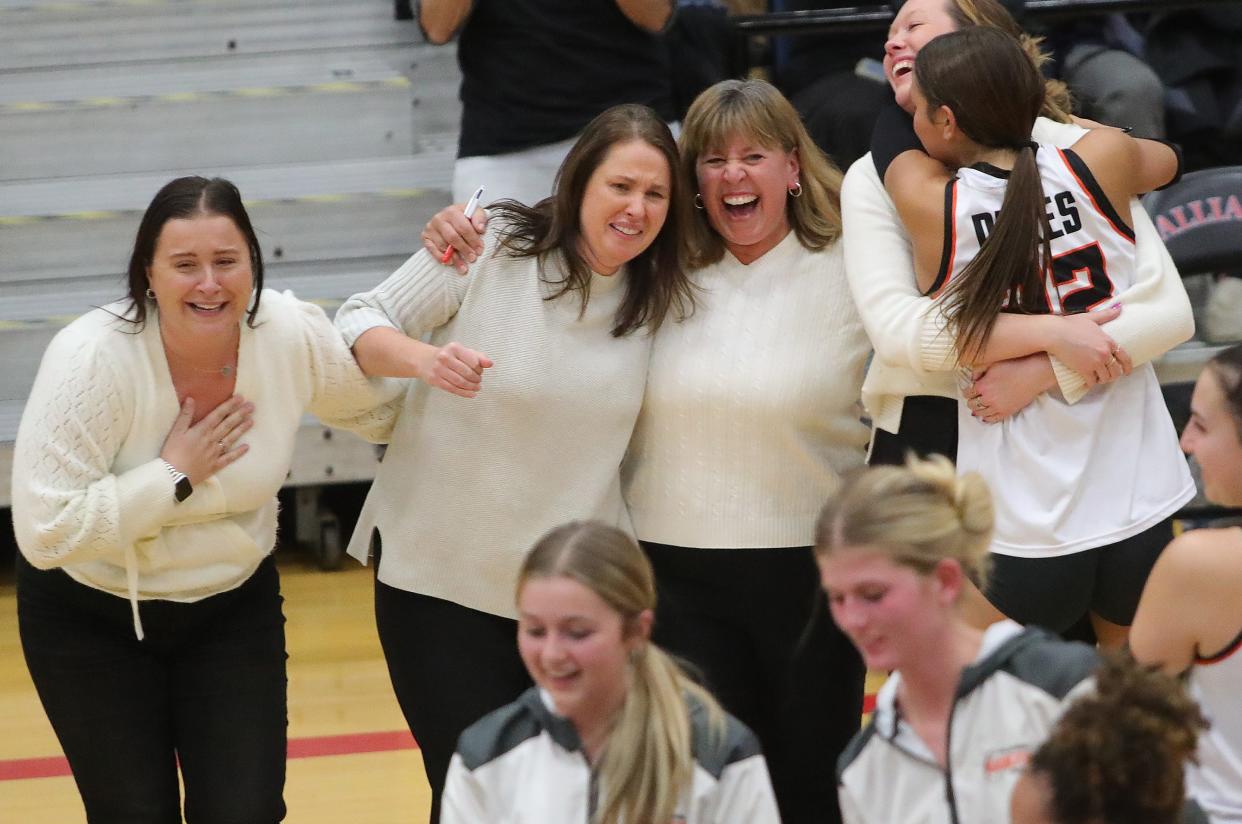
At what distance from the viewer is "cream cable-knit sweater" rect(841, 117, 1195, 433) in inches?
105

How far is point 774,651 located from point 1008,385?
2.18ft

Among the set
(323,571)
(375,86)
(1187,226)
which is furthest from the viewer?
(375,86)

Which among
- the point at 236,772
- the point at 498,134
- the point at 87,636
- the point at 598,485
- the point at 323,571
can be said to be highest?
the point at 498,134

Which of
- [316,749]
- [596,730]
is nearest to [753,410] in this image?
[596,730]

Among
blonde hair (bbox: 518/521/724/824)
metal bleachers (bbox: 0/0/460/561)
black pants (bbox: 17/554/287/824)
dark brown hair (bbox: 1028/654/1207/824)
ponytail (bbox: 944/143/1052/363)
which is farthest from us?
metal bleachers (bbox: 0/0/460/561)

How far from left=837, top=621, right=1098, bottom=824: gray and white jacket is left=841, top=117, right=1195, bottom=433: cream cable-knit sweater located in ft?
2.18

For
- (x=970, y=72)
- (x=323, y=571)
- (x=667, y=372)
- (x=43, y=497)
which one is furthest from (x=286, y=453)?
(x=323, y=571)

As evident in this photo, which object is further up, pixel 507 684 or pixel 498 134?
pixel 498 134

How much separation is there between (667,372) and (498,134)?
4.35 ft

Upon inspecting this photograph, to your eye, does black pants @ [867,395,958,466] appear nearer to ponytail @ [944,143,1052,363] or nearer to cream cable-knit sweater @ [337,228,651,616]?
ponytail @ [944,143,1052,363]

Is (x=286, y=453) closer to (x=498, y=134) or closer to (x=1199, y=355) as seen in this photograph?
(x=498, y=134)

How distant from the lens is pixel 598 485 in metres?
2.94

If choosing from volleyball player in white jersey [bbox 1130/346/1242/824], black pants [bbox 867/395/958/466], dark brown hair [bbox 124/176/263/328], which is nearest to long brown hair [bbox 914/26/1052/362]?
black pants [bbox 867/395/958/466]

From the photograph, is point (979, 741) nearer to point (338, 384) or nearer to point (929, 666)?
point (929, 666)
